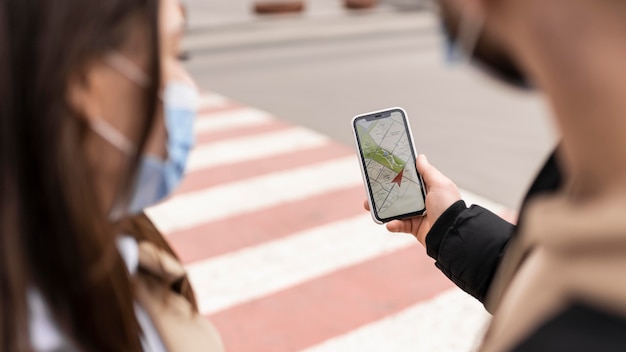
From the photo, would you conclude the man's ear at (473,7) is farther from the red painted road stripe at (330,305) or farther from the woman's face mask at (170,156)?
the red painted road stripe at (330,305)

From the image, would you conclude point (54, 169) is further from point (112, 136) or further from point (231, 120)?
point (231, 120)

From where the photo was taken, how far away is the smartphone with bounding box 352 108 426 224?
1.44 metres

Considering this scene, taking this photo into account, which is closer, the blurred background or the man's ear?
the man's ear

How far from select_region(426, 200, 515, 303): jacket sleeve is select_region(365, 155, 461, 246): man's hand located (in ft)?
0.21

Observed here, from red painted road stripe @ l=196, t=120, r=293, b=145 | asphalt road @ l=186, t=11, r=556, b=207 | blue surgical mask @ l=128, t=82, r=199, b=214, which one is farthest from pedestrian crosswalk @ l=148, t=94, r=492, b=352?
blue surgical mask @ l=128, t=82, r=199, b=214

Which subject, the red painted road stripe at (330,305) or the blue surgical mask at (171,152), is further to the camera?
the red painted road stripe at (330,305)

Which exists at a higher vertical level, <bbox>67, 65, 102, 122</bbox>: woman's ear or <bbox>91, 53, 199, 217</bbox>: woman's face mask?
<bbox>67, 65, 102, 122</bbox>: woman's ear

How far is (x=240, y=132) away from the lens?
4070 millimetres

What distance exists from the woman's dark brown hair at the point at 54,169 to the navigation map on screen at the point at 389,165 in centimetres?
71

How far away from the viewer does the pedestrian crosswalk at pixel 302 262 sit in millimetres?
2158

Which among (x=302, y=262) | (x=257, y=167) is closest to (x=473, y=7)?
(x=302, y=262)

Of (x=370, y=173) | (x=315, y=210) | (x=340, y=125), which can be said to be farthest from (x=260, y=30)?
(x=370, y=173)

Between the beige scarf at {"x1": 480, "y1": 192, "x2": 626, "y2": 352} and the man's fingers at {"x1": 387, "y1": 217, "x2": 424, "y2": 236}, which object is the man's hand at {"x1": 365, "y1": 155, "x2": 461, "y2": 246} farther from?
the beige scarf at {"x1": 480, "y1": 192, "x2": 626, "y2": 352}

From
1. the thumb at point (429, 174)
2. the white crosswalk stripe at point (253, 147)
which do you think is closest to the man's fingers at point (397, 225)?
the thumb at point (429, 174)
